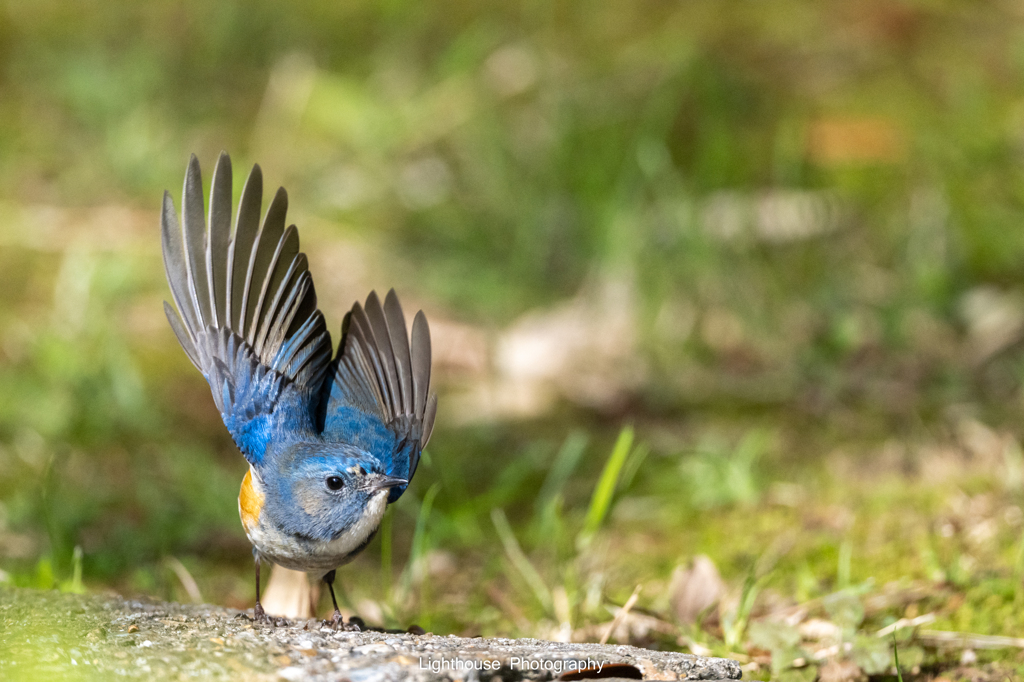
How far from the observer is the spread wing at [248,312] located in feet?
7.67

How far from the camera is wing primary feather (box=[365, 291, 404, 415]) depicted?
2326 millimetres

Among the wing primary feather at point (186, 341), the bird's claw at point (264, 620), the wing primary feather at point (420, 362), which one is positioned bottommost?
→ the bird's claw at point (264, 620)

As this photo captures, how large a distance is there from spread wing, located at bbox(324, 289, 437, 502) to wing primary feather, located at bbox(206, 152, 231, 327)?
11.7 inches

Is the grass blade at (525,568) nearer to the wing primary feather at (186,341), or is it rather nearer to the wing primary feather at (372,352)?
the wing primary feather at (372,352)

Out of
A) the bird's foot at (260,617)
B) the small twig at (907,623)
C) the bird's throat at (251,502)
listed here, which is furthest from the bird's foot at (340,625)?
the small twig at (907,623)

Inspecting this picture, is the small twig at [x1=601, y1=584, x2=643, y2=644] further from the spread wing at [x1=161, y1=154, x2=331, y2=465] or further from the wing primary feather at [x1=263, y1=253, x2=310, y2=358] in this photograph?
the wing primary feather at [x1=263, y1=253, x2=310, y2=358]

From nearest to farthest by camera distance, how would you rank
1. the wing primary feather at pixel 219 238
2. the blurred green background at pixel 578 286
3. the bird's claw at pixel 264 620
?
the bird's claw at pixel 264 620, the wing primary feather at pixel 219 238, the blurred green background at pixel 578 286

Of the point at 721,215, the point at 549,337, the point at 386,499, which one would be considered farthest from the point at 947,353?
the point at 386,499

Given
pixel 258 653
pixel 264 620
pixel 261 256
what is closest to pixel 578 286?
pixel 261 256

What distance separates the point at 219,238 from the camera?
2.35 meters

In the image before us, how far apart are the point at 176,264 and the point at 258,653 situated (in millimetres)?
950

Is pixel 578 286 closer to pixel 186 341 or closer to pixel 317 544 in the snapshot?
pixel 186 341

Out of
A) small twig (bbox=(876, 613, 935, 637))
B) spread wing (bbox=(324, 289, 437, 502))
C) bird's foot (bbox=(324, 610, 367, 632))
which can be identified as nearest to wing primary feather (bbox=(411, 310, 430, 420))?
spread wing (bbox=(324, 289, 437, 502))

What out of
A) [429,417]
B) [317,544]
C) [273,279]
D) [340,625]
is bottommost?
[340,625]
